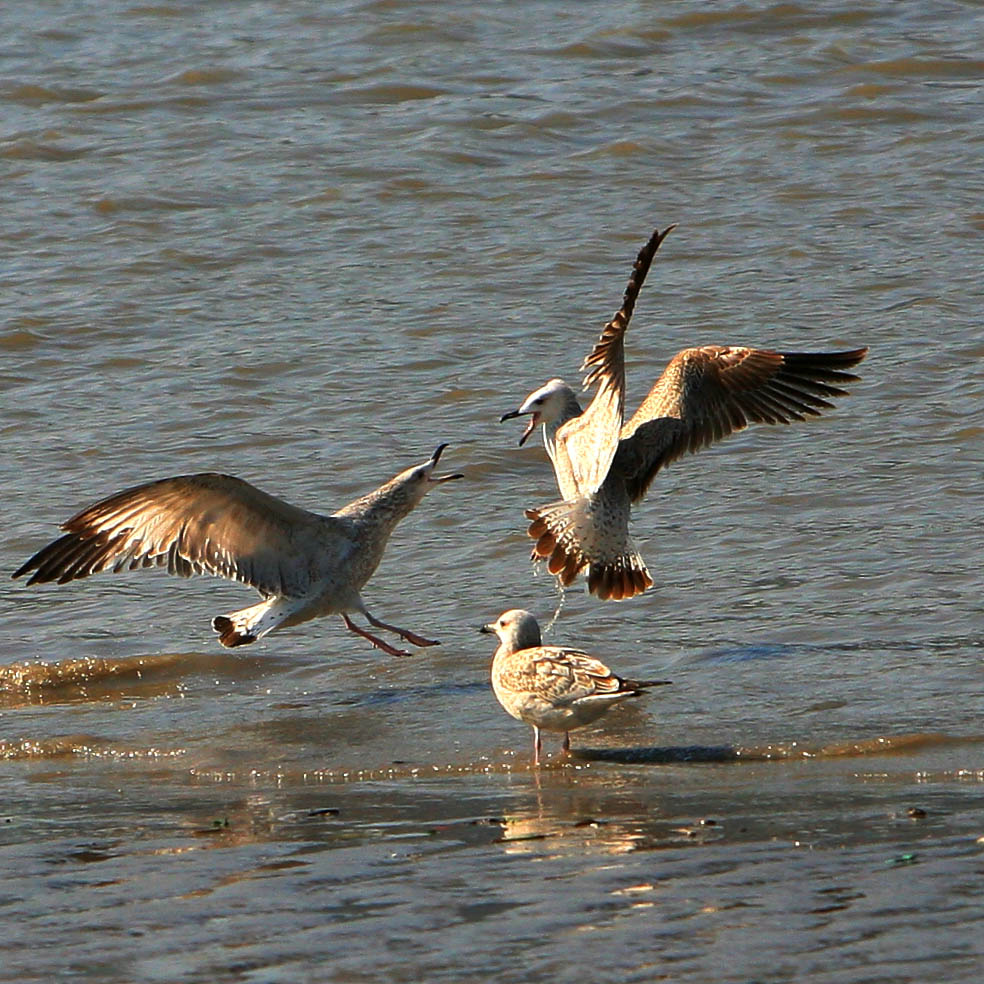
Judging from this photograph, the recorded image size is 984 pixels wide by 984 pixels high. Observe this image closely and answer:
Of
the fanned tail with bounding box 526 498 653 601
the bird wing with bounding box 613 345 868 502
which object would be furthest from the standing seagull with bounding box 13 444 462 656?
the bird wing with bounding box 613 345 868 502

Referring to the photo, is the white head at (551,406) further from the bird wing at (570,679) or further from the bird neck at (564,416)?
the bird wing at (570,679)

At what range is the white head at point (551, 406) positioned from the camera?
8.19 meters

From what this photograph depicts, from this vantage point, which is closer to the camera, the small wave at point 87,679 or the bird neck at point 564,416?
the small wave at point 87,679

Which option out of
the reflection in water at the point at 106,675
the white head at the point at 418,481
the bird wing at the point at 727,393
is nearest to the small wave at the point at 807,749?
the reflection in water at the point at 106,675

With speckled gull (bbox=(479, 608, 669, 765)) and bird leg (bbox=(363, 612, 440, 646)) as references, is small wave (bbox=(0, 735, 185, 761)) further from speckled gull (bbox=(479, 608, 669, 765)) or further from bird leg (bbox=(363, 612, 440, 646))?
bird leg (bbox=(363, 612, 440, 646))

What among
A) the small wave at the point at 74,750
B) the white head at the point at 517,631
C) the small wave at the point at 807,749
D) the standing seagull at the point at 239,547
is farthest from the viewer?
the standing seagull at the point at 239,547

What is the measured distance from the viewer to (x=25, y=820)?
212 inches

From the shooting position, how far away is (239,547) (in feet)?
24.9

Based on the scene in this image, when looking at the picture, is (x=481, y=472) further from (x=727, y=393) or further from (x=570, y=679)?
(x=570, y=679)

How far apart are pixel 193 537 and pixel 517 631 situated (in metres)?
1.63

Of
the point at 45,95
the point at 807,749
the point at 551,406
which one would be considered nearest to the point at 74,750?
the point at 807,749

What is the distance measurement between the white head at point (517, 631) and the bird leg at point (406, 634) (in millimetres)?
840

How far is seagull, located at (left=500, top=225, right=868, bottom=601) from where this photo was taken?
7.54 metres

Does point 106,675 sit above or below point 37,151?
below
